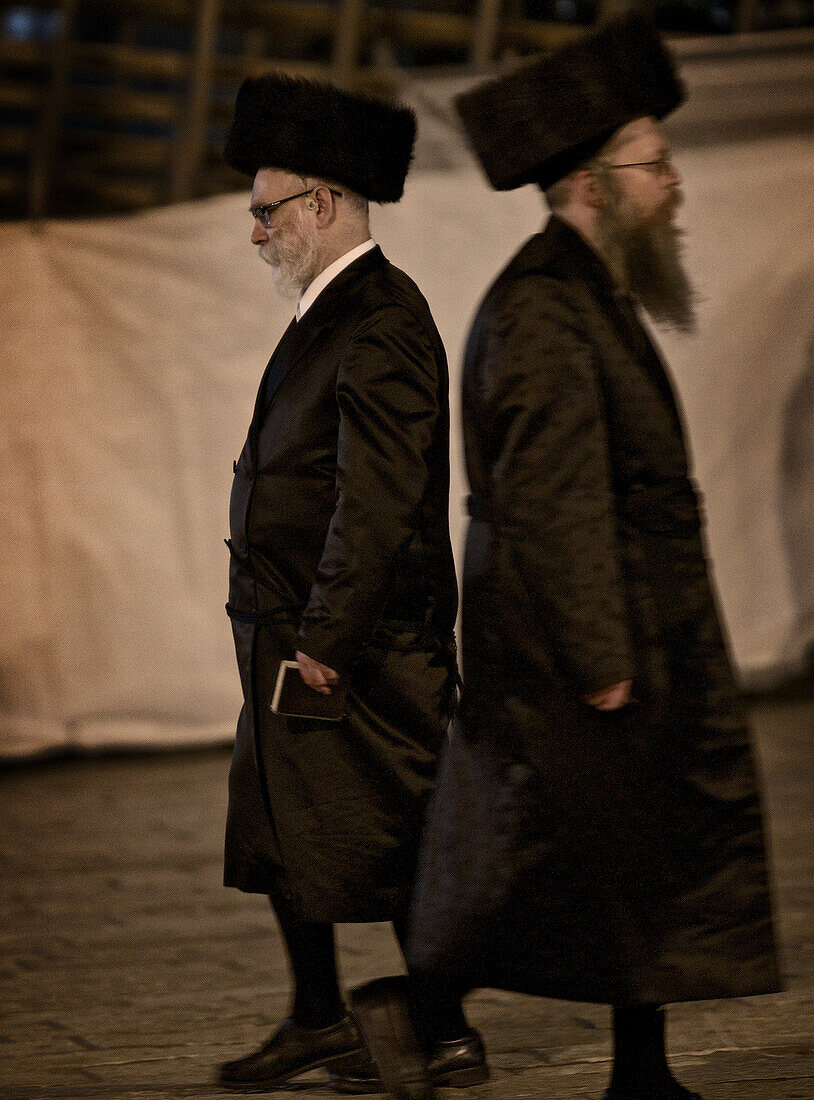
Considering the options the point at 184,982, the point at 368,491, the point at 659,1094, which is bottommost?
the point at 184,982

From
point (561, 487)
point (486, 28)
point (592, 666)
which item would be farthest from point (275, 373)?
point (486, 28)

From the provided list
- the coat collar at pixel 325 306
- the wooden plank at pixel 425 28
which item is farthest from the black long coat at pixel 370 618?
the wooden plank at pixel 425 28

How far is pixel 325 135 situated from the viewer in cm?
250

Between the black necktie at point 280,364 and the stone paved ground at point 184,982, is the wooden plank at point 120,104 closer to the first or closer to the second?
the stone paved ground at point 184,982

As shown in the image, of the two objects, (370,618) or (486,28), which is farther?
(486,28)

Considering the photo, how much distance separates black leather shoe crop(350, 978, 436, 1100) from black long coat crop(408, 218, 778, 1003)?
0.47ft

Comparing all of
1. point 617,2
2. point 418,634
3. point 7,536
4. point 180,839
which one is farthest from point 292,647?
point 617,2

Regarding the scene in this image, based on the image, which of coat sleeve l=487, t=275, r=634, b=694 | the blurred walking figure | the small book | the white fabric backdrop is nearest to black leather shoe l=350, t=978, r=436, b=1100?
the blurred walking figure

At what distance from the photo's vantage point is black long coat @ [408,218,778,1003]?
83.0 inches

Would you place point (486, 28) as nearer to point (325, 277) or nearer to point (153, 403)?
point (153, 403)

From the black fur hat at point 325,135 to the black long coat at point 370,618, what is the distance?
14cm

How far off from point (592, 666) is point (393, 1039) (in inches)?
25.5

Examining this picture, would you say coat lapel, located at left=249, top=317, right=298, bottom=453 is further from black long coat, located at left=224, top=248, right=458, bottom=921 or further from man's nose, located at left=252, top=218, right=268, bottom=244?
man's nose, located at left=252, top=218, right=268, bottom=244

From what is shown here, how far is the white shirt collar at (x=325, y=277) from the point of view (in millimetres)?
2529
